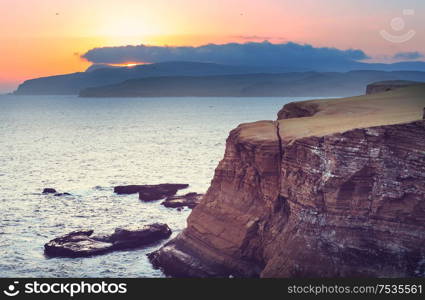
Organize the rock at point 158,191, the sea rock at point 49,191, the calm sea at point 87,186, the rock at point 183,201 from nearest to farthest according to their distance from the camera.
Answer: the calm sea at point 87,186
the rock at point 183,201
the rock at point 158,191
the sea rock at point 49,191

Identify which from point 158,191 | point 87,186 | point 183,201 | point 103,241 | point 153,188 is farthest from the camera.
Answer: point 87,186

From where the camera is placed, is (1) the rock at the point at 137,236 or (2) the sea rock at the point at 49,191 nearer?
(1) the rock at the point at 137,236

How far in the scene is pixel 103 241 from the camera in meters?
38.1

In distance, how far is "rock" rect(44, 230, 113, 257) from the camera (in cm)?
3609

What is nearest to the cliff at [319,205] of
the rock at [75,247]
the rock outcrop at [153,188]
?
the rock at [75,247]

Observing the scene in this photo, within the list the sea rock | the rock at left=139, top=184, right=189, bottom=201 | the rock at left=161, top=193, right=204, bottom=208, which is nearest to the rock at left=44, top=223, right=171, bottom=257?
the rock at left=161, top=193, right=204, bottom=208

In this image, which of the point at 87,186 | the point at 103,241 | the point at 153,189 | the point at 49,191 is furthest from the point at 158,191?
the point at 103,241

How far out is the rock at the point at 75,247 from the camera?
3609 cm

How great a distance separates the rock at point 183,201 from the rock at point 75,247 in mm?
10787

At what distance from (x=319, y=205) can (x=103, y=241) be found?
16.0 meters

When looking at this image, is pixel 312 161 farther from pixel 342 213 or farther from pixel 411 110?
pixel 411 110

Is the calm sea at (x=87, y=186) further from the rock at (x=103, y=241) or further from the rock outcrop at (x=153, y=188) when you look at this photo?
the rock outcrop at (x=153, y=188)

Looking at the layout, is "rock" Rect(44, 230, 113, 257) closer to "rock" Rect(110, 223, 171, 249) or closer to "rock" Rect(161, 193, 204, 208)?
"rock" Rect(110, 223, 171, 249)

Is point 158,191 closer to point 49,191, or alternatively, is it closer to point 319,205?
point 49,191
